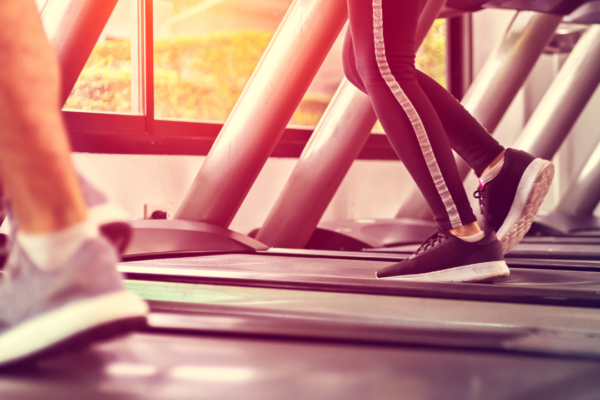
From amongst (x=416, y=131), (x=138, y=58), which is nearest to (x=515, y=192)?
(x=416, y=131)

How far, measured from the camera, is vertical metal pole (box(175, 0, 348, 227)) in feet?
6.19

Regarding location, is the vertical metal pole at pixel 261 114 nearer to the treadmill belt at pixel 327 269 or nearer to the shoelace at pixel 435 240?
the treadmill belt at pixel 327 269

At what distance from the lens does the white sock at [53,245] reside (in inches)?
23.2

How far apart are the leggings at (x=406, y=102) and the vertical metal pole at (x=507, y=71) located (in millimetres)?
1800

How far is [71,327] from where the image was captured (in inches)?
22.8

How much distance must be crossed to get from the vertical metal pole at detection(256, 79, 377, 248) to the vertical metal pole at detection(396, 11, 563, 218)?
2.38ft

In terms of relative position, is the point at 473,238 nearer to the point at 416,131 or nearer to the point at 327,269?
the point at 416,131

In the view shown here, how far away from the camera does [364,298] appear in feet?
Answer: 3.14

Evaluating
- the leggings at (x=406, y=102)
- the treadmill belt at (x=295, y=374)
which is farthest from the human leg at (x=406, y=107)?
the treadmill belt at (x=295, y=374)

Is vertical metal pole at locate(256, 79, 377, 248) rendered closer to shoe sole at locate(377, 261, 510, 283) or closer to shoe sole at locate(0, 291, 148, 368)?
shoe sole at locate(377, 261, 510, 283)

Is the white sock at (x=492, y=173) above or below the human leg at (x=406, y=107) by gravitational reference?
below

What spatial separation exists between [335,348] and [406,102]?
0.53 meters

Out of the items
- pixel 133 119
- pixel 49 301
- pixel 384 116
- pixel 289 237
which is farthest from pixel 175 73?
pixel 49 301

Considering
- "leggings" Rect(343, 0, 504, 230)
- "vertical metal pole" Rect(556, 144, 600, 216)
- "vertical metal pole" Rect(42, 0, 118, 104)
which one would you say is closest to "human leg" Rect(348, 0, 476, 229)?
"leggings" Rect(343, 0, 504, 230)
